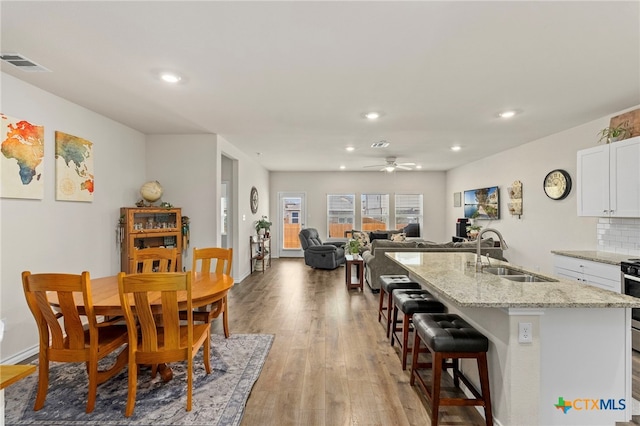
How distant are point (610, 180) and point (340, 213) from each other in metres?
6.52

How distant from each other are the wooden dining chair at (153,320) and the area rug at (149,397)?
0.13 metres

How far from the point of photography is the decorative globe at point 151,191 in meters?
4.45

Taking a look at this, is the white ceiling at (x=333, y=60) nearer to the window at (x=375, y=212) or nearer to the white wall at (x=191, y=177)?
the white wall at (x=191, y=177)

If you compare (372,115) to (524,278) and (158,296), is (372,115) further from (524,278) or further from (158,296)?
(158,296)

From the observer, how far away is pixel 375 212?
945 cm

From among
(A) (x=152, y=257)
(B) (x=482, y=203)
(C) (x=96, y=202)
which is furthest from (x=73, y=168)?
(B) (x=482, y=203)

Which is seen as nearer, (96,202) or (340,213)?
(96,202)

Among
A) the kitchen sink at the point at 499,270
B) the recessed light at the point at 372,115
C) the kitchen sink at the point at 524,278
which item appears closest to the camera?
the kitchen sink at the point at 524,278

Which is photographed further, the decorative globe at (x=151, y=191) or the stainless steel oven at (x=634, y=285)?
the decorative globe at (x=151, y=191)

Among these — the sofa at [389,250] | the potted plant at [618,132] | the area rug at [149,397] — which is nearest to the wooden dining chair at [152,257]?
the area rug at [149,397]

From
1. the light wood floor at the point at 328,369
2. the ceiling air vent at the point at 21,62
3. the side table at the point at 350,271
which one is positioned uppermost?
the ceiling air vent at the point at 21,62

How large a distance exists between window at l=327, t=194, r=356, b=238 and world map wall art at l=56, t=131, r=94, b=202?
21.3 feet

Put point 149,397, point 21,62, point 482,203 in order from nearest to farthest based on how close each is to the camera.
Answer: point 149,397 → point 21,62 → point 482,203

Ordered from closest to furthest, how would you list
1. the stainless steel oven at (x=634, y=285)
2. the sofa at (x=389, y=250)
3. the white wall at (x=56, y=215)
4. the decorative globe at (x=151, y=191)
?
1. the white wall at (x=56, y=215)
2. the stainless steel oven at (x=634, y=285)
3. the decorative globe at (x=151, y=191)
4. the sofa at (x=389, y=250)
